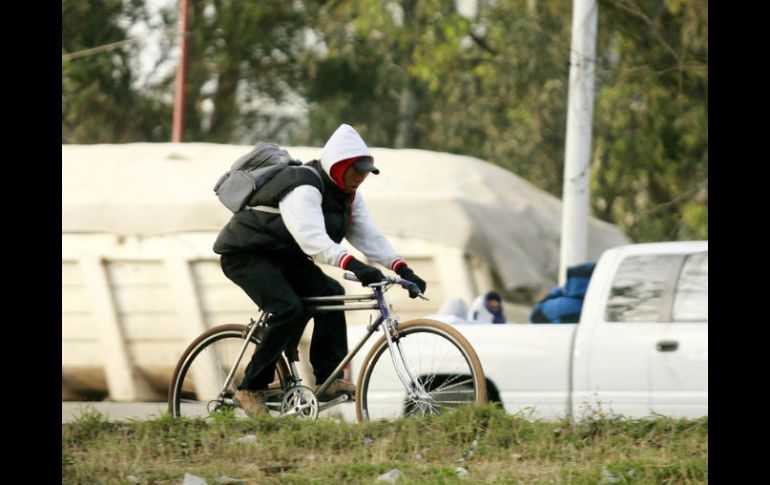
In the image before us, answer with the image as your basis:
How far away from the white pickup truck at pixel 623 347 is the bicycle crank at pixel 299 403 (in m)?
1.83

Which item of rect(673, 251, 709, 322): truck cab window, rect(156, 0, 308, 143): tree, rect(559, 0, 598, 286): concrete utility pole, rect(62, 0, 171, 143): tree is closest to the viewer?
rect(673, 251, 709, 322): truck cab window

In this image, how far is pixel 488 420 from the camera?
6.41 meters

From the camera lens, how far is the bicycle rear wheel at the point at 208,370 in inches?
294

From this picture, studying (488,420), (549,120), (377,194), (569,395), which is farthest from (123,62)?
(488,420)

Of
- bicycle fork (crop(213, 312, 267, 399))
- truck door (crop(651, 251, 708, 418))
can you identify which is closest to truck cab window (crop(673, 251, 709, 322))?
truck door (crop(651, 251, 708, 418))

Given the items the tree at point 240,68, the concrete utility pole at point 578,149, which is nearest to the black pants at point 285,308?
the concrete utility pole at point 578,149

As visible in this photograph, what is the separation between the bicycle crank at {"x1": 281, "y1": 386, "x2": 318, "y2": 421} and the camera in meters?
7.21

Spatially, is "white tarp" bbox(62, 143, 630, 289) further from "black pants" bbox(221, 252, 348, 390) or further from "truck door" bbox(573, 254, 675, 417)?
"black pants" bbox(221, 252, 348, 390)

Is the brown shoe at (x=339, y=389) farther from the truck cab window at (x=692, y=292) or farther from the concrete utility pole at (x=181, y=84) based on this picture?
the concrete utility pole at (x=181, y=84)

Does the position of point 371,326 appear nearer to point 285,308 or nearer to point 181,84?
point 285,308

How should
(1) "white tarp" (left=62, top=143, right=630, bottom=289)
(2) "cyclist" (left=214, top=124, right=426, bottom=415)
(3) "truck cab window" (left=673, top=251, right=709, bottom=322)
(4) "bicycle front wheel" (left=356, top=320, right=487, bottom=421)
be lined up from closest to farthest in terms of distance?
(4) "bicycle front wheel" (left=356, top=320, right=487, bottom=421) → (2) "cyclist" (left=214, top=124, right=426, bottom=415) → (3) "truck cab window" (left=673, top=251, right=709, bottom=322) → (1) "white tarp" (left=62, top=143, right=630, bottom=289)

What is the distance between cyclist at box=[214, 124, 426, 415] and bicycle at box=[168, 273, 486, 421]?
9cm
